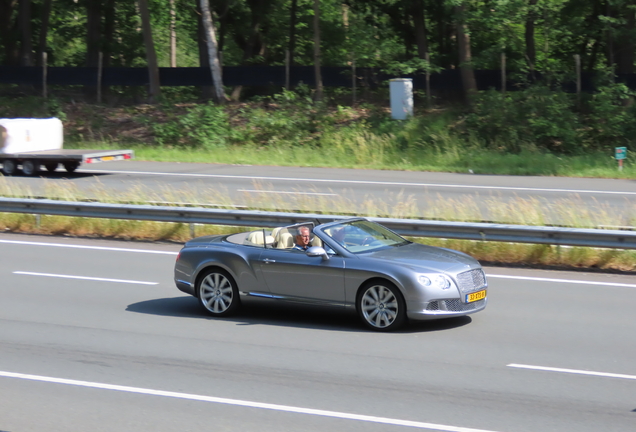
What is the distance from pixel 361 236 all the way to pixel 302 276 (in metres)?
0.91

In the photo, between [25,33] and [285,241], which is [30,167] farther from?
[25,33]

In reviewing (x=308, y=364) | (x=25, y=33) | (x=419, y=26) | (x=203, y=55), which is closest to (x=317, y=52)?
(x=419, y=26)

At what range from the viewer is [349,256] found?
30.9ft

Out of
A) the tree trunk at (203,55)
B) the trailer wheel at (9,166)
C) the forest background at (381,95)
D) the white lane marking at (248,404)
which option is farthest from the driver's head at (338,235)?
the tree trunk at (203,55)

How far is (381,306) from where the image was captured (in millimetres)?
9164

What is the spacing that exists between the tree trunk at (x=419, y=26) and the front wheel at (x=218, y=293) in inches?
1099

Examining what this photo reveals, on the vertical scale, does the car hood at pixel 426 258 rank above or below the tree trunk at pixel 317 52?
below

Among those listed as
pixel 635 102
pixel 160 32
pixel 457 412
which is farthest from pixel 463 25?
pixel 160 32

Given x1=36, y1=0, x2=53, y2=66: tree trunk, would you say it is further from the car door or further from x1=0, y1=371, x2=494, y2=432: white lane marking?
x1=0, y1=371, x2=494, y2=432: white lane marking

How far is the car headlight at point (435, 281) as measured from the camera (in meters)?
8.91

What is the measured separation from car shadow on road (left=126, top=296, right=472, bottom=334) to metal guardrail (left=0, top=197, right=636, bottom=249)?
3.51m

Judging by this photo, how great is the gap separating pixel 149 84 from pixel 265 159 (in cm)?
1072

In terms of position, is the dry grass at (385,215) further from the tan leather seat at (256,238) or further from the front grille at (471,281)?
the tan leather seat at (256,238)

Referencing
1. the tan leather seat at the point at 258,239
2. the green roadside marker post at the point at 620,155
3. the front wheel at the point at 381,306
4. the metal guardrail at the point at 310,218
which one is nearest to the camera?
the front wheel at the point at 381,306
